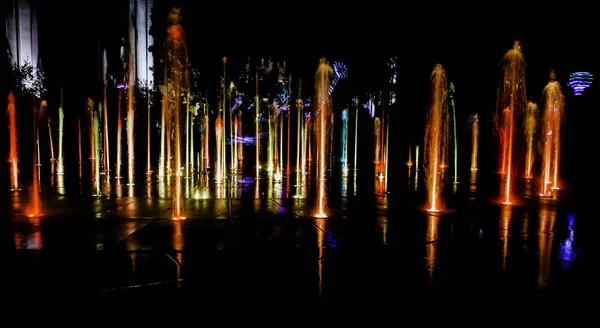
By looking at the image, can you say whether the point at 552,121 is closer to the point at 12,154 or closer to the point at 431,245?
the point at 431,245

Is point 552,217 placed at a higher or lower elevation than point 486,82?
lower

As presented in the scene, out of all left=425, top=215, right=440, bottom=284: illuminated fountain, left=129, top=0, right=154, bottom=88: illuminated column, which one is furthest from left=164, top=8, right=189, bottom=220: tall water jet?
left=129, top=0, right=154, bottom=88: illuminated column

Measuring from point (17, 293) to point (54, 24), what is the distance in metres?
58.4

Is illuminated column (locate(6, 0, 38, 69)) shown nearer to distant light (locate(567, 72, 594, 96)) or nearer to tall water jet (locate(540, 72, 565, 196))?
tall water jet (locate(540, 72, 565, 196))

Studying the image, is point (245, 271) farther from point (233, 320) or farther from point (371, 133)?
point (371, 133)

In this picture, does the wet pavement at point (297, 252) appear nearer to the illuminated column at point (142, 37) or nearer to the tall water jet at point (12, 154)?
the tall water jet at point (12, 154)

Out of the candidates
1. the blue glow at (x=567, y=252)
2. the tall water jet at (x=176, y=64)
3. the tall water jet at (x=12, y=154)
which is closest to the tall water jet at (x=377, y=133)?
the tall water jet at (x=12, y=154)

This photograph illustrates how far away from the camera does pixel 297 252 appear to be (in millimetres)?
5500

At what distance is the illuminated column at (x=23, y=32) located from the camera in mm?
47562

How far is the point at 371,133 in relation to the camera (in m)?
39.4

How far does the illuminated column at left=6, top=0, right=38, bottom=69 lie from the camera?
156 feet

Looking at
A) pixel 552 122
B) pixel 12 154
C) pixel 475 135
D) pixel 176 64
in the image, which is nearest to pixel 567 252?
pixel 176 64

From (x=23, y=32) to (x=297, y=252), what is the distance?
56554 millimetres

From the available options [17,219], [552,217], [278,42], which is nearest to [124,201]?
[17,219]
